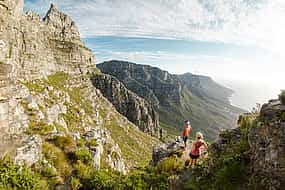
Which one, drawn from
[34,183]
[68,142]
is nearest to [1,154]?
[34,183]

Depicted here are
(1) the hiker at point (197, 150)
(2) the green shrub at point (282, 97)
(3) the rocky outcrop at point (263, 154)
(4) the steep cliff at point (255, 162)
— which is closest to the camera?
(3) the rocky outcrop at point (263, 154)

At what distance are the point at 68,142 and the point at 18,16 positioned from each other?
97402 mm

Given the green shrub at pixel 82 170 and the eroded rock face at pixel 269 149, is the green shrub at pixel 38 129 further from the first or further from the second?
the eroded rock face at pixel 269 149

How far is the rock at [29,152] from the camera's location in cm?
1184

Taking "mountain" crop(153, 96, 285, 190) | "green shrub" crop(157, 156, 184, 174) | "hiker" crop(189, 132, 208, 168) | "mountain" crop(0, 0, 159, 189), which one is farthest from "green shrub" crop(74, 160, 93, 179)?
"hiker" crop(189, 132, 208, 168)

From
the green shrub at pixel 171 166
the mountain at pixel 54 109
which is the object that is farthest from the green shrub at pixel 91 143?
the green shrub at pixel 171 166

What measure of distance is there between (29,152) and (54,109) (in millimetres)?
47889

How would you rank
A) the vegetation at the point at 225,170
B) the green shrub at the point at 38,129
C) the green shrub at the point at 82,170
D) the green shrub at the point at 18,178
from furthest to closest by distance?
1. the green shrub at the point at 38,129
2. the green shrub at the point at 82,170
3. the green shrub at the point at 18,178
4. the vegetation at the point at 225,170

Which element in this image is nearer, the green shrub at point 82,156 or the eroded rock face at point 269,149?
the eroded rock face at point 269,149

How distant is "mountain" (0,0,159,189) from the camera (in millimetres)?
13180

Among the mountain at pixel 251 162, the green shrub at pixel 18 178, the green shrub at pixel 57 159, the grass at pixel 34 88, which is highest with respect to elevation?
the mountain at pixel 251 162

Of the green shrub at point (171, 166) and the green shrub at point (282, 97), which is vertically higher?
the green shrub at point (282, 97)

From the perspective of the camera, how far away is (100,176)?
12852 millimetres

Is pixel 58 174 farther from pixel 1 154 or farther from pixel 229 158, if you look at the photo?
pixel 229 158
